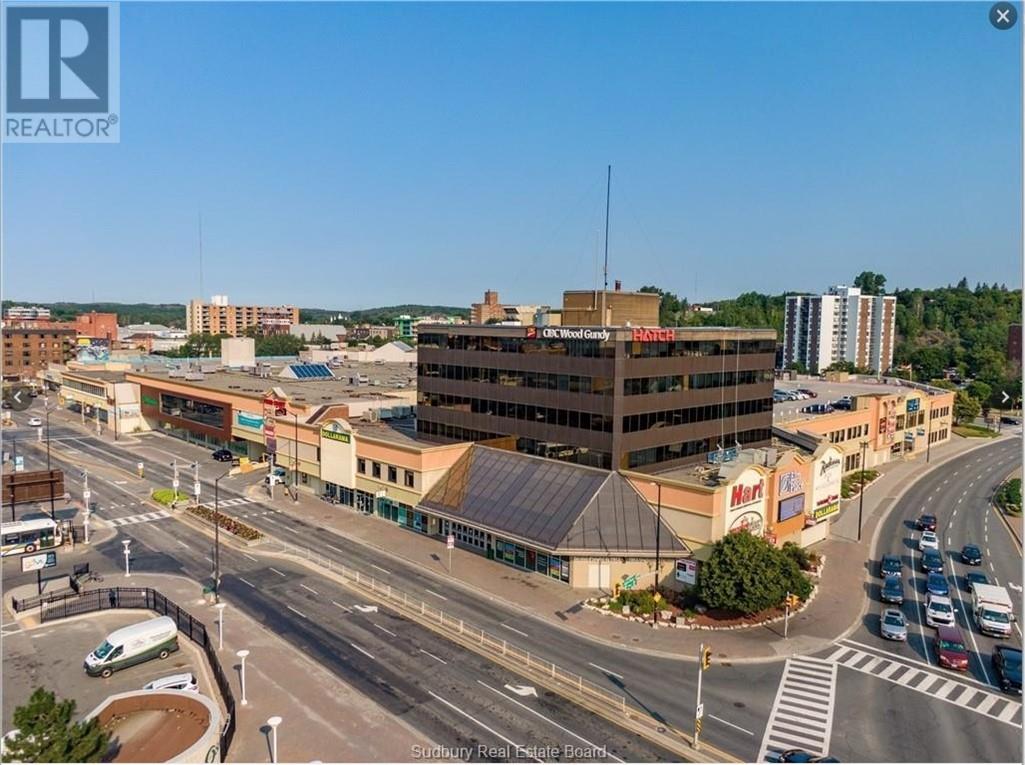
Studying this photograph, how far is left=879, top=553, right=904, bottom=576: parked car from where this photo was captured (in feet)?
183

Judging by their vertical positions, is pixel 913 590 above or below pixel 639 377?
below

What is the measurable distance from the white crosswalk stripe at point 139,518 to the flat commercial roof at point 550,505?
28139 millimetres

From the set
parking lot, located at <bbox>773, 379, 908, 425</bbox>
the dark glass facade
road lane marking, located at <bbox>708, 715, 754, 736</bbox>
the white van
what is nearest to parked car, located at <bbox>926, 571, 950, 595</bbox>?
the dark glass facade

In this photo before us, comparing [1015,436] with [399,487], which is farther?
[1015,436]

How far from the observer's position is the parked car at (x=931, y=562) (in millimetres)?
58188

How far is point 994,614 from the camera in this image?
46625 mm

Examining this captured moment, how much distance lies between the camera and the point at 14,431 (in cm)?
12369

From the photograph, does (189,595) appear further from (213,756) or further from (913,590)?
(913,590)

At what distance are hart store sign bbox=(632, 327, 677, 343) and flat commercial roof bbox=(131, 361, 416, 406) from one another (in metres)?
47.0

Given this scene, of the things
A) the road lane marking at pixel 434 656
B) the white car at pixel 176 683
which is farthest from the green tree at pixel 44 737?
the road lane marking at pixel 434 656

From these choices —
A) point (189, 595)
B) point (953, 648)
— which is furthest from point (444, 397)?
point (953, 648)

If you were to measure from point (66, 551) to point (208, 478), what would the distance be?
27.6 meters

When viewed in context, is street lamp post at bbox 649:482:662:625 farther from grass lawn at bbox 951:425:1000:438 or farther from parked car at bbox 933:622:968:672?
grass lawn at bbox 951:425:1000:438

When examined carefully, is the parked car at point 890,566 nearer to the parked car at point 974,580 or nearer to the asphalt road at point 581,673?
the asphalt road at point 581,673
